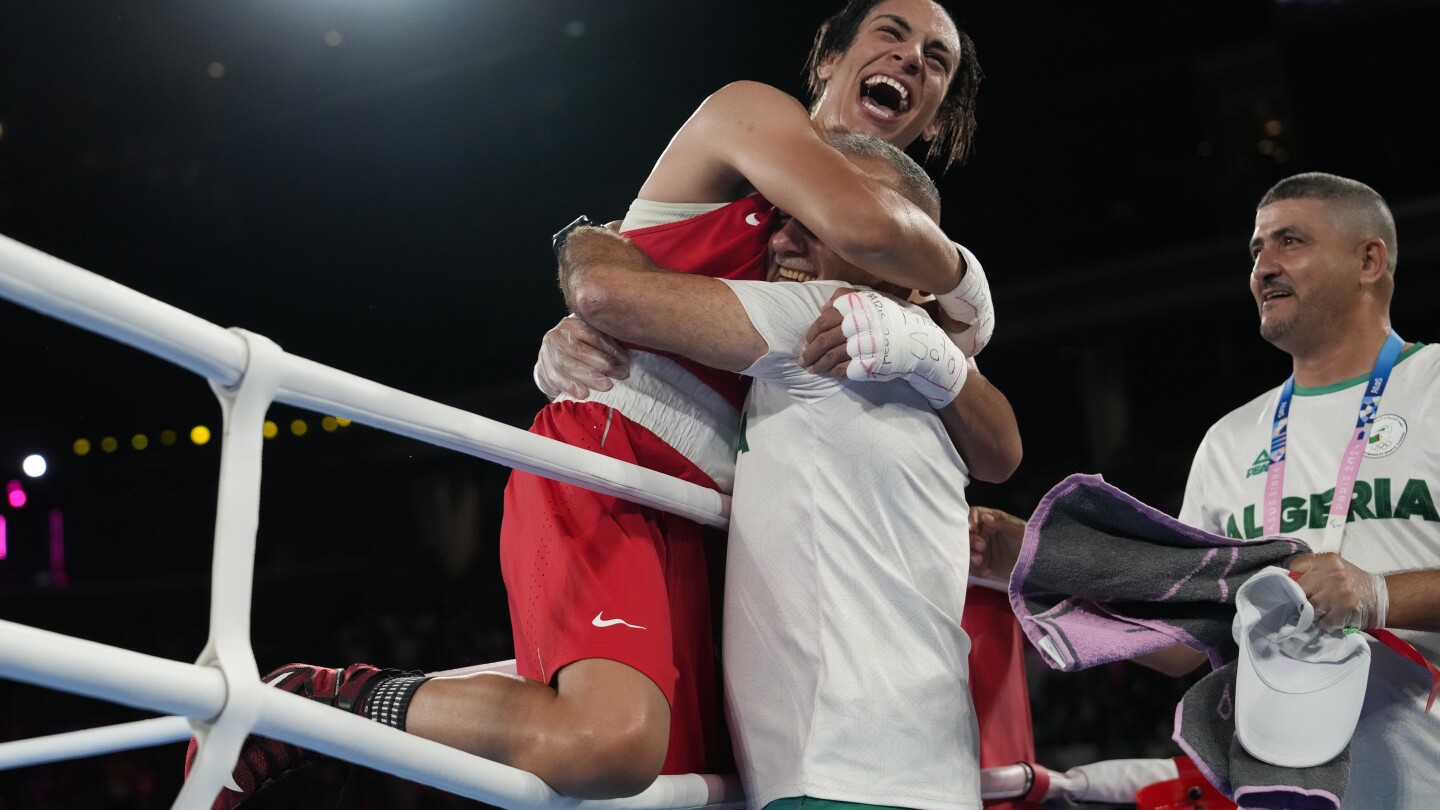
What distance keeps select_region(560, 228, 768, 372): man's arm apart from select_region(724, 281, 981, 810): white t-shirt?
0.9 inches

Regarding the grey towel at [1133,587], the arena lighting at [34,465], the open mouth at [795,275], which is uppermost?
the arena lighting at [34,465]

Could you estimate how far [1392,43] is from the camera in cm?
616

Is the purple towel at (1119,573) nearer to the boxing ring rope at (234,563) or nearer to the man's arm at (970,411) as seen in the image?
the man's arm at (970,411)

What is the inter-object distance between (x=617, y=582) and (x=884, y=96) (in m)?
0.84

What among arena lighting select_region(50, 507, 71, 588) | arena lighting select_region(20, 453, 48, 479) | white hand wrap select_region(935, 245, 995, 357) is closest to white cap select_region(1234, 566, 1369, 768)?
white hand wrap select_region(935, 245, 995, 357)

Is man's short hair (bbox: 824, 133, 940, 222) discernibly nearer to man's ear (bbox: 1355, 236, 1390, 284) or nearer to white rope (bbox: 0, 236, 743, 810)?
white rope (bbox: 0, 236, 743, 810)

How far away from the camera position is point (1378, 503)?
1753mm

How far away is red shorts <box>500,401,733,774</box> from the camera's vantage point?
1.20 metres

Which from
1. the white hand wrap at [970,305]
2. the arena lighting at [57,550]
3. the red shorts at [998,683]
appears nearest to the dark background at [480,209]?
the arena lighting at [57,550]

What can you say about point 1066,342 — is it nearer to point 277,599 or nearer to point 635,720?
point 277,599

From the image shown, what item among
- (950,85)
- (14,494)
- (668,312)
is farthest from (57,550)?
(668,312)

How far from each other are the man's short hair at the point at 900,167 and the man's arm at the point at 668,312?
31 centimetres

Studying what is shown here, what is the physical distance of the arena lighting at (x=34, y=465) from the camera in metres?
7.04

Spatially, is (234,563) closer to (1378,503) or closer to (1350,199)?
(1378,503)
